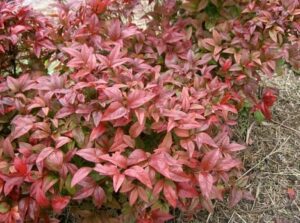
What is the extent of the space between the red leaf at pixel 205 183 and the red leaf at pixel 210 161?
0.04 meters

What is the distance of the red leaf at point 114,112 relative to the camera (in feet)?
5.74

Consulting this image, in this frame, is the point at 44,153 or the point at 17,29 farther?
the point at 17,29

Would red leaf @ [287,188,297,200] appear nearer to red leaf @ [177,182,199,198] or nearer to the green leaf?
red leaf @ [177,182,199,198]

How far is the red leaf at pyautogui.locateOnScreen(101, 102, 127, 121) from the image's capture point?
1.75 meters

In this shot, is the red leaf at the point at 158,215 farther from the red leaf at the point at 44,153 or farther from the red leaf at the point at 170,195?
the red leaf at the point at 44,153

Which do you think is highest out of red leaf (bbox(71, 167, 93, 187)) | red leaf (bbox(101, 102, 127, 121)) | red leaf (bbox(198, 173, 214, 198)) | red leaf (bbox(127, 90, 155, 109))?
red leaf (bbox(127, 90, 155, 109))

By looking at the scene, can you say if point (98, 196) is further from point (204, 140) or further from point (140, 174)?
point (204, 140)

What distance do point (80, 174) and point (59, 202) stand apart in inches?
5.5

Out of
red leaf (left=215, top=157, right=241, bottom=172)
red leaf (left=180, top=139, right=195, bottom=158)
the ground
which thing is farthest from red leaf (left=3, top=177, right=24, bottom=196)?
the ground

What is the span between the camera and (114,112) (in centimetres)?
176

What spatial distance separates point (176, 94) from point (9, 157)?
2.32 ft

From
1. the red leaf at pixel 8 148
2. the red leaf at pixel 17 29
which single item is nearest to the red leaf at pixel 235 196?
the red leaf at pixel 8 148

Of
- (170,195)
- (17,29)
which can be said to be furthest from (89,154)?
(17,29)

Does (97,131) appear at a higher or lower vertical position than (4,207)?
higher
